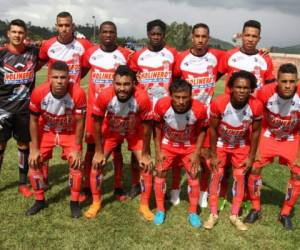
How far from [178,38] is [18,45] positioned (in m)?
79.8

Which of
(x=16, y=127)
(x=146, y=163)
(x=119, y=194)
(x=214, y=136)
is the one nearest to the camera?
(x=214, y=136)

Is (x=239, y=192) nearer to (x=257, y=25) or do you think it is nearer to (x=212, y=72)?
(x=212, y=72)

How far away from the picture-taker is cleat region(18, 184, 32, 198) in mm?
6275

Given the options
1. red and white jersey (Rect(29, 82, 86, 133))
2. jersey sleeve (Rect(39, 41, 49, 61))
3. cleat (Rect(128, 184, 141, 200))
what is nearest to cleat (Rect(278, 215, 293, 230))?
cleat (Rect(128, 184, 141, 200))

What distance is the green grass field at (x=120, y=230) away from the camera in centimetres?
492

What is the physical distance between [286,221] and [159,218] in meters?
1.87

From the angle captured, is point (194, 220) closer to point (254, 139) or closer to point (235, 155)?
point (235, 155)

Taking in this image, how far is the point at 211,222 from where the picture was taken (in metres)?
5.53

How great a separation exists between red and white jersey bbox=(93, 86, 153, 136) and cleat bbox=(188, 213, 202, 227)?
1568 millimetres

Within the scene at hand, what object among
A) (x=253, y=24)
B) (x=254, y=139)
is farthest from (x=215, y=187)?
(x=253, y=24)

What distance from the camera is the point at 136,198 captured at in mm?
6438

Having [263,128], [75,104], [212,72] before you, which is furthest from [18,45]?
[263,128]

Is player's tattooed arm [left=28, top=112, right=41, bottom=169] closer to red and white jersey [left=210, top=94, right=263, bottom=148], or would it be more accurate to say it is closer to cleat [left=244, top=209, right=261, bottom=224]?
red and white jersey [left=210, top=94, right=263, bottom=148]

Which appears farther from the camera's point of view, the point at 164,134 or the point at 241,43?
the point at 241,43
